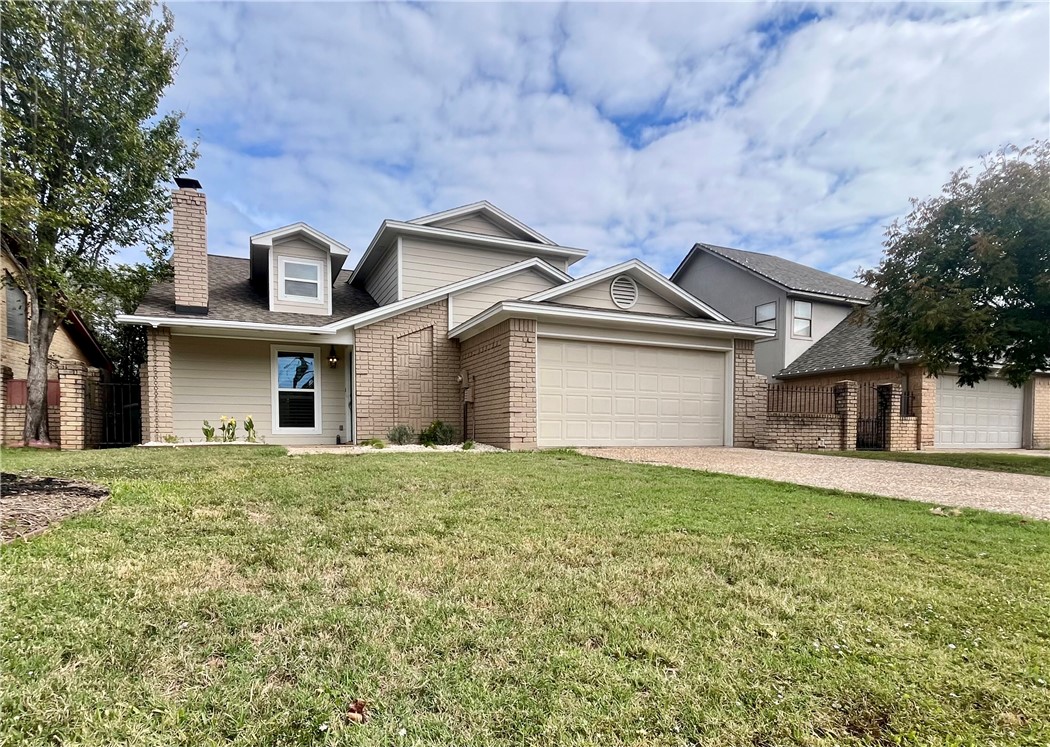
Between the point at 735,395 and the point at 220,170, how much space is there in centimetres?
1455

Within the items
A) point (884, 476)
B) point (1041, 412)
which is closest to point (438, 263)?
point (884, 476)

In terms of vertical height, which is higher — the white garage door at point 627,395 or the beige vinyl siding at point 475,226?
the beige vinyl siding at point 475,226

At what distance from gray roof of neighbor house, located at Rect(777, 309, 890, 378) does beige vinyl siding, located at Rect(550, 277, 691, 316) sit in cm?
773

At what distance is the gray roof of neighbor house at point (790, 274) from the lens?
61.4 feet

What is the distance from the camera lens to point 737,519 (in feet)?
14.0

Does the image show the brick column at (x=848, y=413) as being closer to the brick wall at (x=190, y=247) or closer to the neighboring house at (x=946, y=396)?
the neighboring house at (x=946, y=396)

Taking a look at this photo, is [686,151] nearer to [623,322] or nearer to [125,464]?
[623,322]

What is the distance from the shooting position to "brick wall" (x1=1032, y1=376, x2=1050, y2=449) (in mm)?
17141

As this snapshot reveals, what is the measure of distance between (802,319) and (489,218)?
40.3ft

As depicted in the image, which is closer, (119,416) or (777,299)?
(119,416)

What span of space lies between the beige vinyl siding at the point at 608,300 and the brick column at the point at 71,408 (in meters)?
9.92

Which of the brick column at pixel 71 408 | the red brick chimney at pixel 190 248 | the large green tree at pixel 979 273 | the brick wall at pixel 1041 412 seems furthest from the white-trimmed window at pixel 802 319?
the brick column at pixel 71 408

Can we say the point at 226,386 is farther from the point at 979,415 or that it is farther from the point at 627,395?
the point at 979,415

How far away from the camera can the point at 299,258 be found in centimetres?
1255
